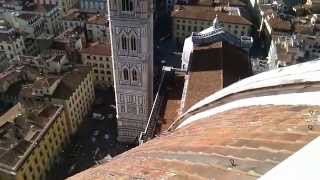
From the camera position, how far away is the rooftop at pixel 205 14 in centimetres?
4225

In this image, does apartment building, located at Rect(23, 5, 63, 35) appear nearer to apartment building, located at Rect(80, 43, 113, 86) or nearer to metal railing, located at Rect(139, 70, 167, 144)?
apartment building, located at Rect(80, 43, 113, 86)

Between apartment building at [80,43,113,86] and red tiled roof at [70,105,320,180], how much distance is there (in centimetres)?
3134

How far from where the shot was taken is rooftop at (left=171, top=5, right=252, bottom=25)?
42.2 m

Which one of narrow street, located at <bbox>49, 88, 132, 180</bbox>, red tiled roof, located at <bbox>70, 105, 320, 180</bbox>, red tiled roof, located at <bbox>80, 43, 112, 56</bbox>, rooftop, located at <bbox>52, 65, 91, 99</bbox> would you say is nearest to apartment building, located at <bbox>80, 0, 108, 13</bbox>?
red tiled roof, located at <bbox>80, 43, 112, 56</bbox>

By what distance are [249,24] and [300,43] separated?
728 cm

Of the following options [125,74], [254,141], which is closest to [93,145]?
[125,74]

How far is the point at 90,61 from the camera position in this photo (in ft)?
119

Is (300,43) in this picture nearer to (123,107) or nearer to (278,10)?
(278,10)

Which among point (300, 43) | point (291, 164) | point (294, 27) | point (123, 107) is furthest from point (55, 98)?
point (291, 164)

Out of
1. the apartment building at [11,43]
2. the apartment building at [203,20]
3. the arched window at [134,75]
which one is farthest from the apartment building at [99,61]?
the apartment building at [203,20]

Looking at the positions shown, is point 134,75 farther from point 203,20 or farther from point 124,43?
point 203,20

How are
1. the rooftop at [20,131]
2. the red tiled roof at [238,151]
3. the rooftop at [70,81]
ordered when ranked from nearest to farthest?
the red tiled roof at [238,151] → the rooftop at [20,131] → the rooftop at [70,81]

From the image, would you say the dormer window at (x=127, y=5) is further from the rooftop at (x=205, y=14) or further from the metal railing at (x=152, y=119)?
the rooftop at (x=205, y=14)

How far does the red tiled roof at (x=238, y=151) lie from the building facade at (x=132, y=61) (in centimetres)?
2063
